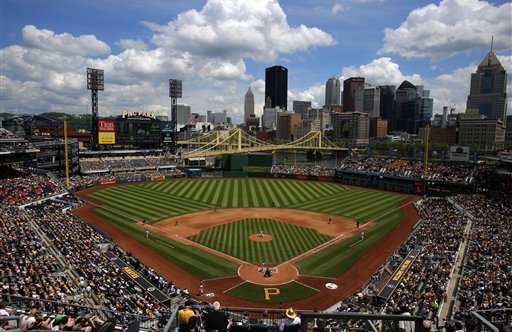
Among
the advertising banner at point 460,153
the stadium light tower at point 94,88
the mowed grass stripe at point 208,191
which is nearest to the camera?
the mowed grass stripe at point 208,191

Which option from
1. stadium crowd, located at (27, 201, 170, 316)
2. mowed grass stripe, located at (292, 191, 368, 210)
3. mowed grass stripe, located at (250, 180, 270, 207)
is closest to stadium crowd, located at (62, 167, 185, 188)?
mowed grass stripe, located at (250, 180, 270, 207)

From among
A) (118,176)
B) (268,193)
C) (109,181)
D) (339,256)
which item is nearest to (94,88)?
(118,176)

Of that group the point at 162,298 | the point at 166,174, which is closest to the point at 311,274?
the point at 162,298

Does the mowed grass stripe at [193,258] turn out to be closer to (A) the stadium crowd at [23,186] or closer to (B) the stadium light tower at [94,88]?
(A) the stadium crowd at [23,186]

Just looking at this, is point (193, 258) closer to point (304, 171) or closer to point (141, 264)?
point (141, 264)

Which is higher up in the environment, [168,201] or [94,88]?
[94,88]

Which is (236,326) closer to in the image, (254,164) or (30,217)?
(30,217)

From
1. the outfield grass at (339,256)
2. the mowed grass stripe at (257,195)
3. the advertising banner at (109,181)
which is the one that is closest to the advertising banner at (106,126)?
the advertising banner at (109,181)
